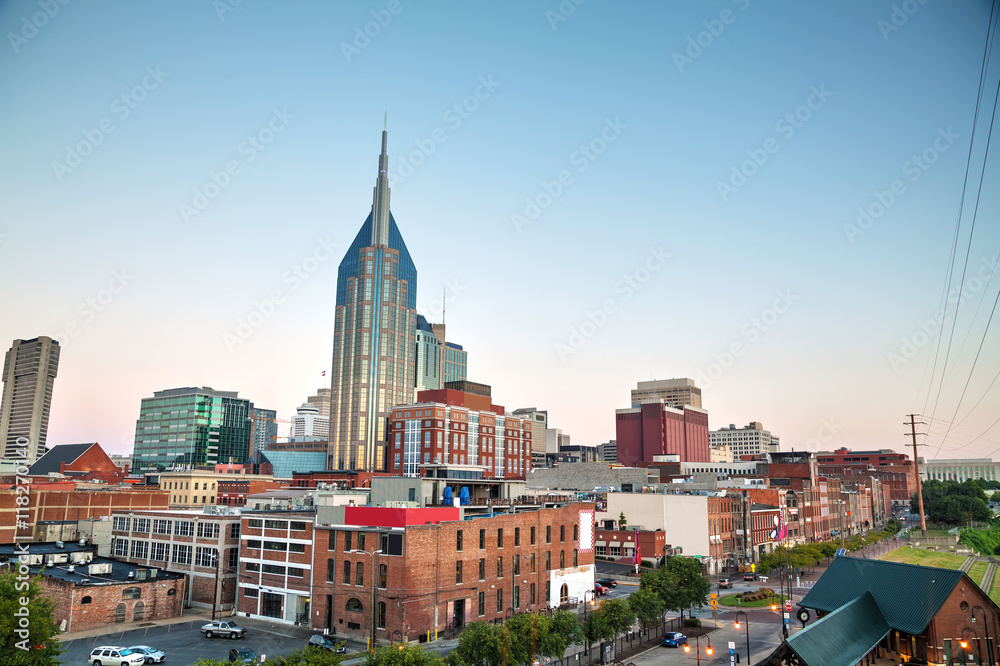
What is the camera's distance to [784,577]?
112562 mm

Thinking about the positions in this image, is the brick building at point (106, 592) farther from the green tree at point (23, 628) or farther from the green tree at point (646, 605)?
the green tree at point (646, 605)

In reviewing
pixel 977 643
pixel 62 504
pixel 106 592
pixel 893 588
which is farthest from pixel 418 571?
pixel 62 504

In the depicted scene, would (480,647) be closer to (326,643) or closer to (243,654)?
(326,643)

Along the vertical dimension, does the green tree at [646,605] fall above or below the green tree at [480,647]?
below

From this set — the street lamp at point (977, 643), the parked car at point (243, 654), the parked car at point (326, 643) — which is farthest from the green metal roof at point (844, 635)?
→ the parked car at point (243, 654)

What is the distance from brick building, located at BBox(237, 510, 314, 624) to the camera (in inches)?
2835

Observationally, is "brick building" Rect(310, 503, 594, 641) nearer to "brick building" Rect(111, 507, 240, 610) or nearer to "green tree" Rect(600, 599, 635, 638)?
"green tree" Rect(600, 599, 635, 638)

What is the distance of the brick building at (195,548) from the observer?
81.1 m

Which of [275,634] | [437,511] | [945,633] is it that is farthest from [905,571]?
[275,634]

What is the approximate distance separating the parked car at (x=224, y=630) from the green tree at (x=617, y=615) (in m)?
34.9

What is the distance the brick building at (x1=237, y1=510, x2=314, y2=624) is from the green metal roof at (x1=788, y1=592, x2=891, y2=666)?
158 ft

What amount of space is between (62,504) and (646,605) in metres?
108

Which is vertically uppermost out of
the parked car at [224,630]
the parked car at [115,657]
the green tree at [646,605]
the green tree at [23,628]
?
the green tree at [23,628]

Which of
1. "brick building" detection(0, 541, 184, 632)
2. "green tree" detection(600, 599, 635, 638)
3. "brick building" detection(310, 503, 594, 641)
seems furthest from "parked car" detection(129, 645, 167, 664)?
"green tree" detection(600, 599, 635, 638)
